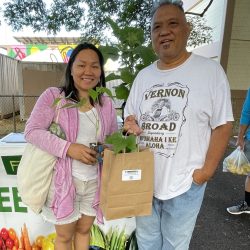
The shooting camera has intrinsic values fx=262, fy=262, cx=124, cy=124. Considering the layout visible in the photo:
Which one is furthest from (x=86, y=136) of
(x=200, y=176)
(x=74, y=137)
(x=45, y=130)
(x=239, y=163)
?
(x=239, y=163)

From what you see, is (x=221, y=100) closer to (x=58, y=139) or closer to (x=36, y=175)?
(x=58, y=139)

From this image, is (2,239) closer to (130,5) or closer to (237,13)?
(130,5)

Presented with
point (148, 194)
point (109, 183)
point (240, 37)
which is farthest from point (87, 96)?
point (240, 37)

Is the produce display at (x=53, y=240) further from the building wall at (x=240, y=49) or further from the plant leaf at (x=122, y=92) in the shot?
the building wall at (x=240, y=49)

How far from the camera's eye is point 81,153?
142cm

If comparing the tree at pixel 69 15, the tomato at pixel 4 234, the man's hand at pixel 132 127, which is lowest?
the tomato at pixel 4 234

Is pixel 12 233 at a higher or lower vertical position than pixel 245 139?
lower

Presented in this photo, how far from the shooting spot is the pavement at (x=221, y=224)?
259 cm

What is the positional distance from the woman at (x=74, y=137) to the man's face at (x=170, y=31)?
411 millimetres

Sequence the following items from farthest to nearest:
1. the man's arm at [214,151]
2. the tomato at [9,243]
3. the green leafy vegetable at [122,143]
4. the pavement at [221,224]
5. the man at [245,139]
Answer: the man at [245,139] < the pavement at [221,224] < the tomato at [9,243] < the man's arm at [214,151] < the green leafy vegetable at [122,143]

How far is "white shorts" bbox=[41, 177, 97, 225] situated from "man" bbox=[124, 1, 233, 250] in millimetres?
408

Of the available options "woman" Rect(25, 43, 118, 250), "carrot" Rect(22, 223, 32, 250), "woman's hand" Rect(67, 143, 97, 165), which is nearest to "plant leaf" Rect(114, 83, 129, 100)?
"woman" Rect(25, 43, 118, 250)

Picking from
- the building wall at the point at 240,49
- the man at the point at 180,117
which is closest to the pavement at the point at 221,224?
the man at the point at 180,117

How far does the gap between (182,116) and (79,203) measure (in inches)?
32.7
